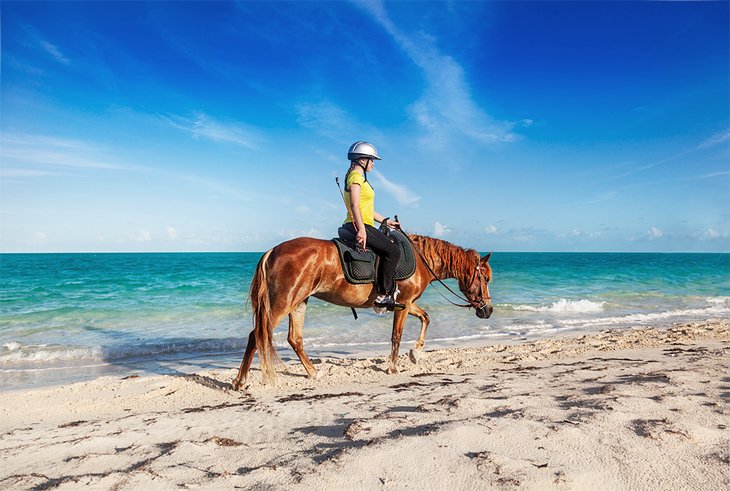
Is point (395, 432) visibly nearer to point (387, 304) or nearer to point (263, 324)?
point (263, 324)

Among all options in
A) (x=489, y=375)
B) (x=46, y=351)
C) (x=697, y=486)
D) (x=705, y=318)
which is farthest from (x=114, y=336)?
(x=705, y=318)

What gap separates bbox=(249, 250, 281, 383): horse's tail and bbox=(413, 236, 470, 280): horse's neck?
276 cm

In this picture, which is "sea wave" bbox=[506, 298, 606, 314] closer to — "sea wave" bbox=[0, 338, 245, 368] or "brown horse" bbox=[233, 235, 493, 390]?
"brown horse" bbox=[233, 235, 493, 390]

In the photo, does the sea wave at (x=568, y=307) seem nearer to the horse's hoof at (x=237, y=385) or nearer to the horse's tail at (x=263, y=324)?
the horse's tail at (x=263, y=324)

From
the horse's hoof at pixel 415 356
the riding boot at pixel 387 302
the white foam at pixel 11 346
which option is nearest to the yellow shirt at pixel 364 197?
the riding boot at pixel 387 302

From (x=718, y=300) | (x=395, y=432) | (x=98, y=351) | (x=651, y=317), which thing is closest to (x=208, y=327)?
(x=98, y=351)

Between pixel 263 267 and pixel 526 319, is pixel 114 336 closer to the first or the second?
pixel 263 267

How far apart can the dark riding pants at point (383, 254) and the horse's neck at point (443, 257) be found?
38.5 inches

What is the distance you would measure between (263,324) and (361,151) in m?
2.79

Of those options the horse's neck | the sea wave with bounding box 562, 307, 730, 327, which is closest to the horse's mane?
the horse's neck

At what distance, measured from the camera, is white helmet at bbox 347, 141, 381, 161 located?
5887 mm

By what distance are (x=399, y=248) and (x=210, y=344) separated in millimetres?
5746

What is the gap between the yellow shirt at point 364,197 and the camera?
5.83 metres

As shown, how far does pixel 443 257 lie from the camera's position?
721cm
